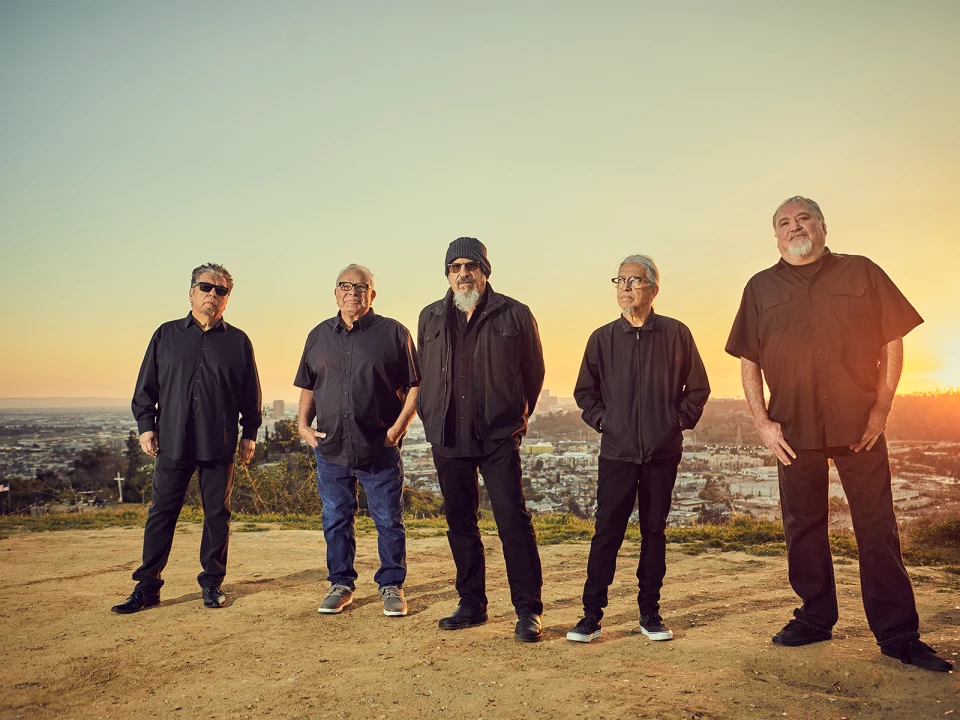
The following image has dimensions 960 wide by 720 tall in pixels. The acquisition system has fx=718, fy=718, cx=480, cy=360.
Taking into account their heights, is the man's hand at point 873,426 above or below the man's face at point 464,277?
below

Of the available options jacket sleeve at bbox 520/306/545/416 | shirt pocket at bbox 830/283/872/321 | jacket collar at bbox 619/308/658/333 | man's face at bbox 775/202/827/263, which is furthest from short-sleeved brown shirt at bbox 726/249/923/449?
jacket sleeve at bbox 520/306/545/416

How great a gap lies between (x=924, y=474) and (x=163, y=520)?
1344cm

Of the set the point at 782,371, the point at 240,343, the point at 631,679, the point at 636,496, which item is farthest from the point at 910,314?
the point at 240,343

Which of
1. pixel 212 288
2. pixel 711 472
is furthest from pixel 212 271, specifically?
pixel 711 472

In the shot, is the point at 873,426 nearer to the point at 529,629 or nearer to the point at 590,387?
the point at 590,387

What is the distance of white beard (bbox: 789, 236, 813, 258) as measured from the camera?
4320 mm

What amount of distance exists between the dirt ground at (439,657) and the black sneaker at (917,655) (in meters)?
0.06

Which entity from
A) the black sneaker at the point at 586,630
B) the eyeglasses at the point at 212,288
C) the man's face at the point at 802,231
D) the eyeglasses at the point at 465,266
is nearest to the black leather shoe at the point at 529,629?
the black sneaker at the point at 586,630

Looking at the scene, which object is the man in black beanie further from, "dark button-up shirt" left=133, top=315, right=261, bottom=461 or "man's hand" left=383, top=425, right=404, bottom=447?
"dark button-up shirt" left=133, top=315, right=261, bottom=461

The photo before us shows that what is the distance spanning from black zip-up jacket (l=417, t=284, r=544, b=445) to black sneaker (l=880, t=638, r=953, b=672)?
2.45 meters

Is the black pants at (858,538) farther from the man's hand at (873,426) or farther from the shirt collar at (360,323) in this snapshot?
the shirt collar at (360,323)

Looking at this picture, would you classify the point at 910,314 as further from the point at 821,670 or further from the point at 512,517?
the point at 512,517

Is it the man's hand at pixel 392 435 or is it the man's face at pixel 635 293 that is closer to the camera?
the man's face at pixel 635 293

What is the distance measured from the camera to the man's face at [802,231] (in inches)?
170
